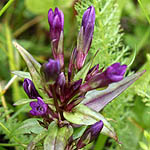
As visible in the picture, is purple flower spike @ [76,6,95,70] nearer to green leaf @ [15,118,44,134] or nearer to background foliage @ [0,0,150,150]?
background foliage @ [0,0,150,150]

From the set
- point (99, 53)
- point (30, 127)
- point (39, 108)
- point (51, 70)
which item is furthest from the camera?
point (99, 53)

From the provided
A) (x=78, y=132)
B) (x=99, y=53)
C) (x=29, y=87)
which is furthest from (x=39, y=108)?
(x=99, y=53)

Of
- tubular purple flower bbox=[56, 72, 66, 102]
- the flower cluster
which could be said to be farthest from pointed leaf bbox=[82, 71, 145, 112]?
tubular purple flower bbox=[56, 72, 66, 102]

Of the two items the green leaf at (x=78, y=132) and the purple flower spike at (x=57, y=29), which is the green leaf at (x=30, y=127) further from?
the purple flower spike at (x=57, y=29)

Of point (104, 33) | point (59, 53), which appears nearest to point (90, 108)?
point (59, 53)

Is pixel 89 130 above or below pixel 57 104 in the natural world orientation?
below

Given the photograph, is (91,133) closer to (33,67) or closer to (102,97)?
(102,97)

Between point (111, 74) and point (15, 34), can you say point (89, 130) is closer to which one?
point (111, 74)
